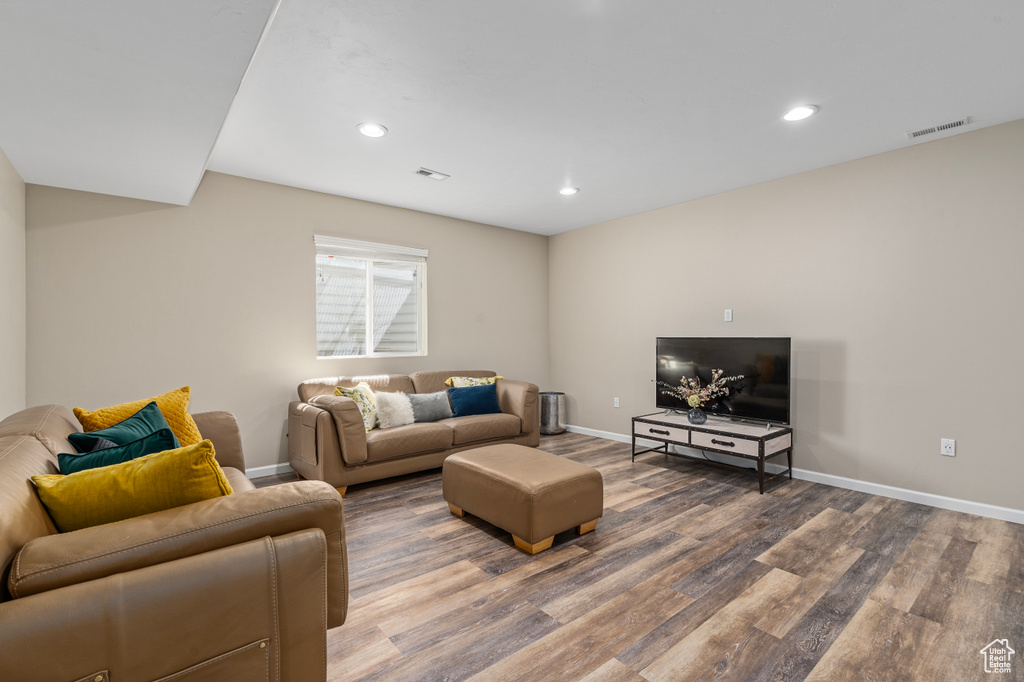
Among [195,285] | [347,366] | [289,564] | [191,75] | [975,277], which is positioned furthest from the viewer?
[347,366]

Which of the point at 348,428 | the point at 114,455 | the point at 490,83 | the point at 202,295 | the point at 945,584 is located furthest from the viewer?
the point at 202,295

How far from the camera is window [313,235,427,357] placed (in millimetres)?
Result: 4509

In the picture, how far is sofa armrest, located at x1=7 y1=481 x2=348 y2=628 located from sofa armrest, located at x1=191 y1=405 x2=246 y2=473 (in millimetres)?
1760

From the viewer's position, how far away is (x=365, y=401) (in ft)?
13.0

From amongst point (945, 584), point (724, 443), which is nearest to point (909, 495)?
point (724, 443)

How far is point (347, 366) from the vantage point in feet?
15.0

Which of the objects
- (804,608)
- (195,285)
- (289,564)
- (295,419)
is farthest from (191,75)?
(804,608)

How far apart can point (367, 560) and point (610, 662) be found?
1.41 m

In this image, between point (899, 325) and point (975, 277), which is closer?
point (975, 277)

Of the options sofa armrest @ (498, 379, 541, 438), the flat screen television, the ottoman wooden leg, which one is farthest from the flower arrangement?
the ottoman wooden leg

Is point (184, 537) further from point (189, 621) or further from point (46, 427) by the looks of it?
point (46, 427)

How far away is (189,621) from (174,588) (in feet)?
0.28

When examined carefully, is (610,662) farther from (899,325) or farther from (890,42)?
(899,325)

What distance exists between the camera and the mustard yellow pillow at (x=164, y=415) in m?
2.30
